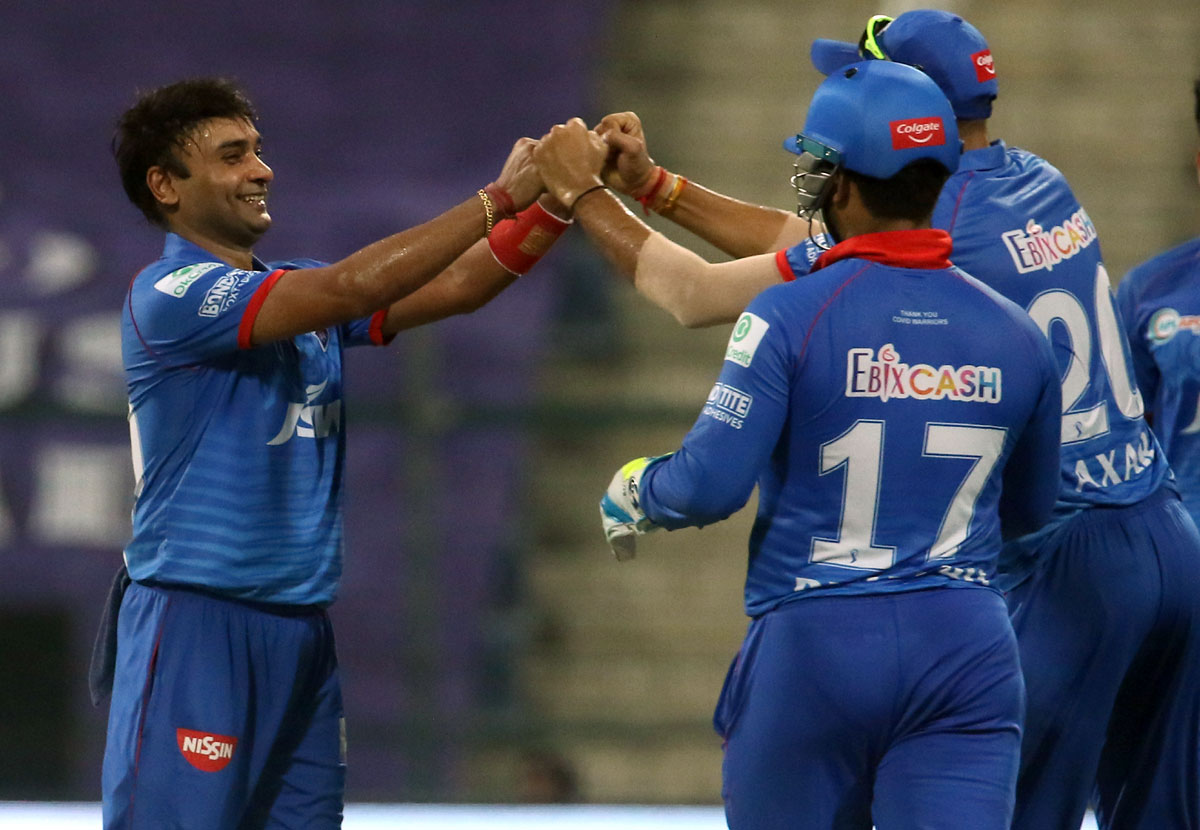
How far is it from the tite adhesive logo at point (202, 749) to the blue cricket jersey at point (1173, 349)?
7.47 ft

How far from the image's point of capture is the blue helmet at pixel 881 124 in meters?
2.84

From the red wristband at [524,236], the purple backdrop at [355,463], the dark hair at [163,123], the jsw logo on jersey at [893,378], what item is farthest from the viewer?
the purple backdrop at [355,463]

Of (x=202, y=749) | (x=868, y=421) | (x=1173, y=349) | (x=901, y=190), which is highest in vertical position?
(x=901, y=190)

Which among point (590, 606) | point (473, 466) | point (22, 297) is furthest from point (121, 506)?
point (590, 606)

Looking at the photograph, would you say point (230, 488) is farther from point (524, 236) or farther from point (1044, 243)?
point (1044, 243)

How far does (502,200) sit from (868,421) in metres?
1.17

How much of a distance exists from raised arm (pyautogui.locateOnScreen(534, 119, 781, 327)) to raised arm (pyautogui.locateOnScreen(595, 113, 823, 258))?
0.43 feet

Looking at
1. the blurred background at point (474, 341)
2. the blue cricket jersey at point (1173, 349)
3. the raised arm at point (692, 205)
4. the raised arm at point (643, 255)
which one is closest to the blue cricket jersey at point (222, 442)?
the raised arm at point (643, 255)

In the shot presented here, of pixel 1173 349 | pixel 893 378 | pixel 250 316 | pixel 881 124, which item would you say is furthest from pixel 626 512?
Result: pixel 1173 349

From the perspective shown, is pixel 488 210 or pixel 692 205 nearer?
pixel 488 210

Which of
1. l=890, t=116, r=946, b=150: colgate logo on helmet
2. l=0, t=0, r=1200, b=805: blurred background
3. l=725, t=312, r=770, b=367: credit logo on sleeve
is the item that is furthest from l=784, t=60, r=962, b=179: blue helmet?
l=0, t=0, r=1200, b=805: blurred background

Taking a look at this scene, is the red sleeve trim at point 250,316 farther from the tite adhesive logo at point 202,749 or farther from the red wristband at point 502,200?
A: the tite adhesive logo at point 202,749

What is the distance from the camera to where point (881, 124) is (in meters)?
2.84

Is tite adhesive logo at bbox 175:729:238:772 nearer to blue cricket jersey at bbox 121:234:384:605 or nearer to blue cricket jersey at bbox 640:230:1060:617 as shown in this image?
blue cricket jersey at bbox 121:234:384:605
